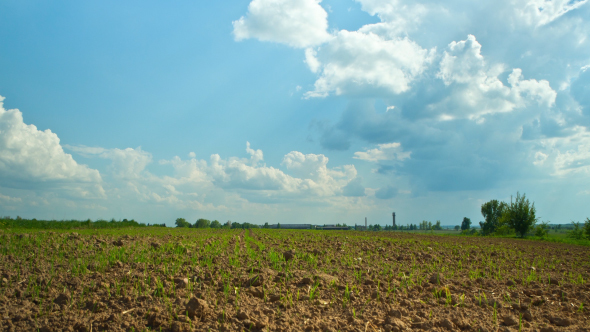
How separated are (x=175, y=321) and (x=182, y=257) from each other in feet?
15.0

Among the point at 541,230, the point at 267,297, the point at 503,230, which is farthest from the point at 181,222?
the point at 267,297

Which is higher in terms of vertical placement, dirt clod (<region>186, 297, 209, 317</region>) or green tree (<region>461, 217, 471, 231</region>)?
dirt clod (<region>186, 297, 209, 317</region>)

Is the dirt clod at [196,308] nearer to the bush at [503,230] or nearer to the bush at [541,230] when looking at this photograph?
the bush at [541,230]

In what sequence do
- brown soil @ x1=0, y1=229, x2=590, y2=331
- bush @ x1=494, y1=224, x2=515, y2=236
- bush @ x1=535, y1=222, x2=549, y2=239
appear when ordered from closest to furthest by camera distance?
brown soil @ x1=0, y1=229, x2=590, y2=331
bush @ x1=535, y1=222, x2=549, y2=239
bush @ x1=494, y1=224, x2=515, y2=236

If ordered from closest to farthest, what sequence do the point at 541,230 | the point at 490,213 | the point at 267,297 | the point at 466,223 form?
1. the point at 267,297
2. the point at 541,230
3. the point at 490,213
4. the point at 466,223

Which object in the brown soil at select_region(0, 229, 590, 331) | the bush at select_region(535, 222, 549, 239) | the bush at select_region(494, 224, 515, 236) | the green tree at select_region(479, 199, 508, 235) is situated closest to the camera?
the brown soil at select_region(0, 229, 590, 331)

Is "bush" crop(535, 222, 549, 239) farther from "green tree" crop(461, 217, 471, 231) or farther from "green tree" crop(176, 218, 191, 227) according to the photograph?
"green tree" crop(461, 217, 471, 231)

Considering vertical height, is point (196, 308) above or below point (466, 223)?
above

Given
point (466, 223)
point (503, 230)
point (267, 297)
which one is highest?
point (267, 297)

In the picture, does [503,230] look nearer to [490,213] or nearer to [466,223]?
[490,213]

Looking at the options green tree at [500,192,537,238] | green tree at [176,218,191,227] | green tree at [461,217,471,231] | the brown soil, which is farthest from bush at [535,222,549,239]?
green tree at [461,217,471,231]

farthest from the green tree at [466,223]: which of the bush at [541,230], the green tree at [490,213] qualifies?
the bush at [541,230]

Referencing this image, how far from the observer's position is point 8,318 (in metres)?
4.98

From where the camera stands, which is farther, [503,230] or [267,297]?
[503,230]
